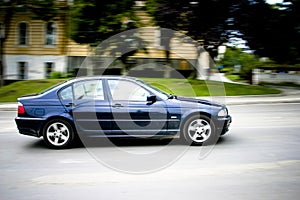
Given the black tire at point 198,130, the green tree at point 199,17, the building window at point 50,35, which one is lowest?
Result: the black tire at point 198,130

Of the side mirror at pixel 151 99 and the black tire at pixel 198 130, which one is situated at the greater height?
the side mirror at pixel 151 99

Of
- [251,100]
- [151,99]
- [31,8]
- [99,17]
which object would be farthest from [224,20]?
[151,99]

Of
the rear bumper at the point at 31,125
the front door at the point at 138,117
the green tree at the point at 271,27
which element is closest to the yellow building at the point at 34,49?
the green tree at the point at 271,27

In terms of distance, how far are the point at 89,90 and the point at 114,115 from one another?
81 cm

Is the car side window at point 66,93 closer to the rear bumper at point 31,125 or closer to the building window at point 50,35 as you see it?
the rear bumper at point 31,125

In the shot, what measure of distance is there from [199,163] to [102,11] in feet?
61.0

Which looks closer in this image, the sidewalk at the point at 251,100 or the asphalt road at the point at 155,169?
the asphalt road at the point at 155,169

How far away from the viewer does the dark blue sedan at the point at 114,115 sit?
812cm

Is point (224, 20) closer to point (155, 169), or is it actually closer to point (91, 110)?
point (91, 110)

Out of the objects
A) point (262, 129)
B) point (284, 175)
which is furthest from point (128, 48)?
point (284, 175)

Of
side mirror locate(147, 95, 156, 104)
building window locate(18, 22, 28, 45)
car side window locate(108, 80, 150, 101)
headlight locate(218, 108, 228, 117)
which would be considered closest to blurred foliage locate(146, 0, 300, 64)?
Answer: headlight locate(218, 108, 228, 117)

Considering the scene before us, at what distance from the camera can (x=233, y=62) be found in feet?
157

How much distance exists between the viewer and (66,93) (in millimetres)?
8367

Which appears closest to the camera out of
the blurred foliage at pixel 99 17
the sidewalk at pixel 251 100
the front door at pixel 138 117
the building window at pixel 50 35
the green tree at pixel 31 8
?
the front door at pixel 138 117
